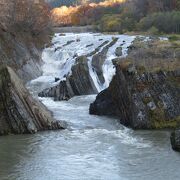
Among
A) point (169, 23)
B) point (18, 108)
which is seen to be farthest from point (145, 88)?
point (169, 23)

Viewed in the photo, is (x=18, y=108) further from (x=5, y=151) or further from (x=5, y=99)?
(x=5, y=151)

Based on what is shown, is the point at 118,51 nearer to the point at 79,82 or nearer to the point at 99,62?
the point at 99,62

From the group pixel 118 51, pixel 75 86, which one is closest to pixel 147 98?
pixel 75 86

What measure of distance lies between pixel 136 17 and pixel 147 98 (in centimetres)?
9244

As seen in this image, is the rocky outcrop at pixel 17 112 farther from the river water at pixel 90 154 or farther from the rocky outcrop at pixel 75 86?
the rocky outcrop at pixel 75 86

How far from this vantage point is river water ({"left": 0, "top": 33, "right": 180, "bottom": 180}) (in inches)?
972

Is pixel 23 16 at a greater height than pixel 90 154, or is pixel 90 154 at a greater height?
pixel 23 16

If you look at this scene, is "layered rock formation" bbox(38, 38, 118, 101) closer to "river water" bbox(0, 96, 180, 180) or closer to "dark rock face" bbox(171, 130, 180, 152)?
"river water" bbox(0, 96, 180, 180)

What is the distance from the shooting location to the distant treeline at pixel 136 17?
100375 mm

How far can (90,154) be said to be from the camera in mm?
27984

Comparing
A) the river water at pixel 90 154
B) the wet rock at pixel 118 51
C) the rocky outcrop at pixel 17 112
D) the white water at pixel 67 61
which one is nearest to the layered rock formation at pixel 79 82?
the white water at pixel 67 61

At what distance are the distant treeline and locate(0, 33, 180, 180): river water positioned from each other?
217 ft

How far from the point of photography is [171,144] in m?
29.5

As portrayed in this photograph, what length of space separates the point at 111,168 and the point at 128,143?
4.90 meters
